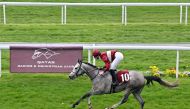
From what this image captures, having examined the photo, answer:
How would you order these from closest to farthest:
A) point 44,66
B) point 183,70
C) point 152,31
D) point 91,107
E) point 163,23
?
point 91,107, point 44,66, point 183,70, point 152,31, point 163,23

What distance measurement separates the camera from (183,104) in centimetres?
1191

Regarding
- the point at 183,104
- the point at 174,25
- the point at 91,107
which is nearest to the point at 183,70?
the point at 183,104

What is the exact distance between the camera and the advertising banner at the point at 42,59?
44.5 ft

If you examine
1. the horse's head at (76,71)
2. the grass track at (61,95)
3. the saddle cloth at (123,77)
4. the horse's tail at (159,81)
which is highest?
the horse's head at (76,71)

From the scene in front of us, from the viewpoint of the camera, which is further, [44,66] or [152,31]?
[152,31]

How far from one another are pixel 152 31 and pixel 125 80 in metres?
8.19

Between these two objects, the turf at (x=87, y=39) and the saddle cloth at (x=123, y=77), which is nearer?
the saddle cloth at (x=123, y=77)

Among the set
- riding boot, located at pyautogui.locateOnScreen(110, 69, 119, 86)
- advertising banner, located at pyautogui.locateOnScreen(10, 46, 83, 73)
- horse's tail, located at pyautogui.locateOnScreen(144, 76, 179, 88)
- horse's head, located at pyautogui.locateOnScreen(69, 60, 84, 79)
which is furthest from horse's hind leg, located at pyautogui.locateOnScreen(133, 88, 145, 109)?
advertising banner, located at pyautogui.locateOnScreen(10, 46, 83, 73)

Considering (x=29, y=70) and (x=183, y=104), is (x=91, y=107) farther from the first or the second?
(x=29, y=70)

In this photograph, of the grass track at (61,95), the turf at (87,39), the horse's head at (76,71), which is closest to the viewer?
the horse's head at (76,71)

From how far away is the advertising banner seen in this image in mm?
13555

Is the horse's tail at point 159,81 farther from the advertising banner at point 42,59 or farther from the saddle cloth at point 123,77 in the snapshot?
the advertising banner at point 42,59

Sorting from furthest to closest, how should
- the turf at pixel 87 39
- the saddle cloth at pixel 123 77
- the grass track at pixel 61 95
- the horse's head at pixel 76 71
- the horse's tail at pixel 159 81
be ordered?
the turf at pixel 87 39, the grass track at pixel 61 95, the horse's tail at pixel 159 81, the saddle cloth at pixel 123 77, the horse's head at pixel 76 71

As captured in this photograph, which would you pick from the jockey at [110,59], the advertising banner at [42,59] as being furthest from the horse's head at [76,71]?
the advertising banner at [42,59]
